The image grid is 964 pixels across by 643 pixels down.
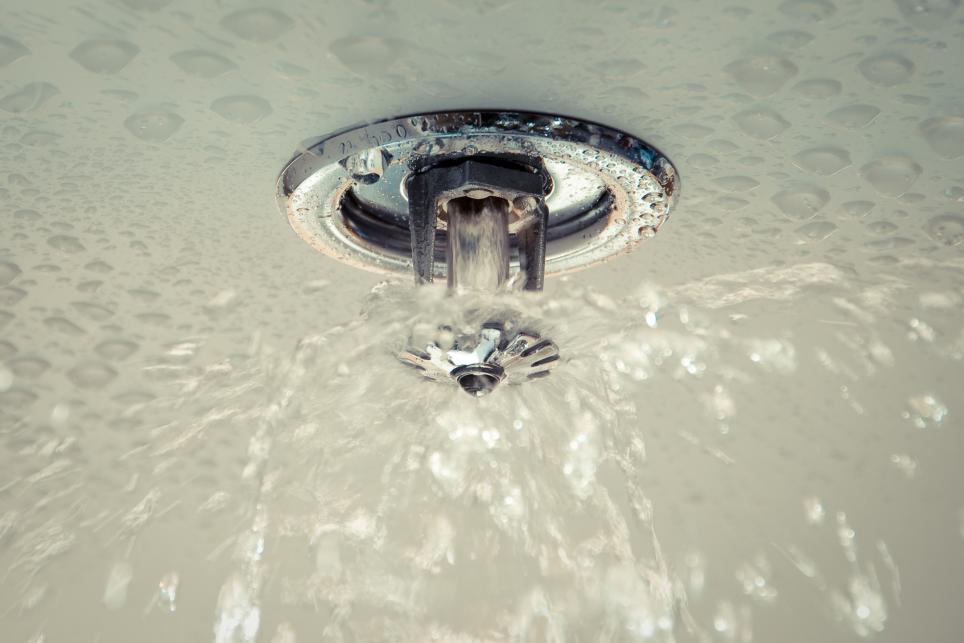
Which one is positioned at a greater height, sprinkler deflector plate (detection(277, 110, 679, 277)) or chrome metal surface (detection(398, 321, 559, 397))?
sprinkler deflector plate (detection(277, 110, 679, 277))

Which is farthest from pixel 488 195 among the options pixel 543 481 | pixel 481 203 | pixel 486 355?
pixel 543 481

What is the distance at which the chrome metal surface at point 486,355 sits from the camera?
2.61 ft

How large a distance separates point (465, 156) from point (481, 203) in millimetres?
73

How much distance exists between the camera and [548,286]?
922mm

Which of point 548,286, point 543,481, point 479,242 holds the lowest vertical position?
point 543,481

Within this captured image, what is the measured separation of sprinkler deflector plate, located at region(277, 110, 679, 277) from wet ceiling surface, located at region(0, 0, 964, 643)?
0.02 meters

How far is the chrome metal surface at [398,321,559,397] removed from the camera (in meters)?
0.79

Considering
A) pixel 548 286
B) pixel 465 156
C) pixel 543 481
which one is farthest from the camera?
pixel 543 481

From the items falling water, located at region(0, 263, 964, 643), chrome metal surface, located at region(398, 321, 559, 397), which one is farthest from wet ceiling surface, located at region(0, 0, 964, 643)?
chrome metal surface, located at region(398, 321, 559, 397)

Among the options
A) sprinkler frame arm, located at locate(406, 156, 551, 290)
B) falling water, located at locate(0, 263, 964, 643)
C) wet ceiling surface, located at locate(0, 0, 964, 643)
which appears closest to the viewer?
wet ceiling surface, located at locate(0, 0, 964, 643)

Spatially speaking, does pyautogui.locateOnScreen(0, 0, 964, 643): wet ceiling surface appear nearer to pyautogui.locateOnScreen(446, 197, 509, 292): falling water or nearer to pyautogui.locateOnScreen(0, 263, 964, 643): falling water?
pyautogui.locateOnScreen(0, 263, 964, 643): falling water

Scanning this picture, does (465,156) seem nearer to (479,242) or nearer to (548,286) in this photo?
(479,242)

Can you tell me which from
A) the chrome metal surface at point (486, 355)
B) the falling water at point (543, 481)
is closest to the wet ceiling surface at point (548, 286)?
the falling water at point (543, 481)

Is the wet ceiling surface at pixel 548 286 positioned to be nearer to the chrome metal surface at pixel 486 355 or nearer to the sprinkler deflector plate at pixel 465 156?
the sprinkler deflector plate at pixel 465 156
